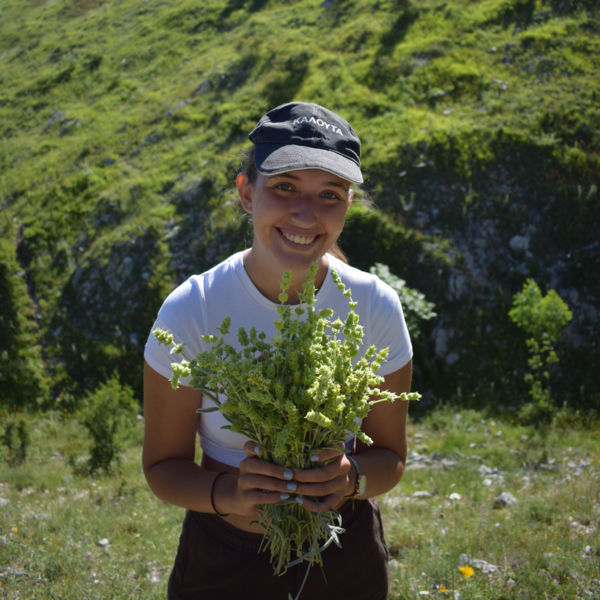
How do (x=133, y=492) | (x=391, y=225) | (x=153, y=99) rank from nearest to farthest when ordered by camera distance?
(x=133, y=492)
(x=391, y=225)
(x=153, y=99)

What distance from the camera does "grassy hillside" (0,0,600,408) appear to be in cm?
876

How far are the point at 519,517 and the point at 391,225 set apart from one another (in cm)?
604

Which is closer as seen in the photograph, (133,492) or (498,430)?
(133,492)

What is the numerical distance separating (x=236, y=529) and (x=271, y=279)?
1050mm

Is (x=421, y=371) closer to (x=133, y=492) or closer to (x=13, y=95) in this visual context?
(x=133, y=492)

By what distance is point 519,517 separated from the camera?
4527 mm

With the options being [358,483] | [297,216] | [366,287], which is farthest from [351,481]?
[297,216]

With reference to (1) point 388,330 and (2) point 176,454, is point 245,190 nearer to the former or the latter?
(1) point 388,330

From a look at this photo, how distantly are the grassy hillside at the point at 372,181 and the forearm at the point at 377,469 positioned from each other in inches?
227

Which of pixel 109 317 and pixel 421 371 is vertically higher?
pixel 109 317

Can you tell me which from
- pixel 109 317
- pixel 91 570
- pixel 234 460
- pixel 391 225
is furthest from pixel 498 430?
pixel 109 317

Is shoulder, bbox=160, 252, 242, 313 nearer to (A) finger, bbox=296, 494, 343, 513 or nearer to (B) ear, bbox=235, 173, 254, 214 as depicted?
(B) ear, bbox=235, 173, 254, 214

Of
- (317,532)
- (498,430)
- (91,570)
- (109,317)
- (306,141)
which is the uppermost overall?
(306,141)

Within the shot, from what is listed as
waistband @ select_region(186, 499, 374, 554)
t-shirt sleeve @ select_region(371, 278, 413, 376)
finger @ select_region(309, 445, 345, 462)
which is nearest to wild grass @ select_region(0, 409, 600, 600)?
waistband @ select_region(186, 499, 374, 554)
